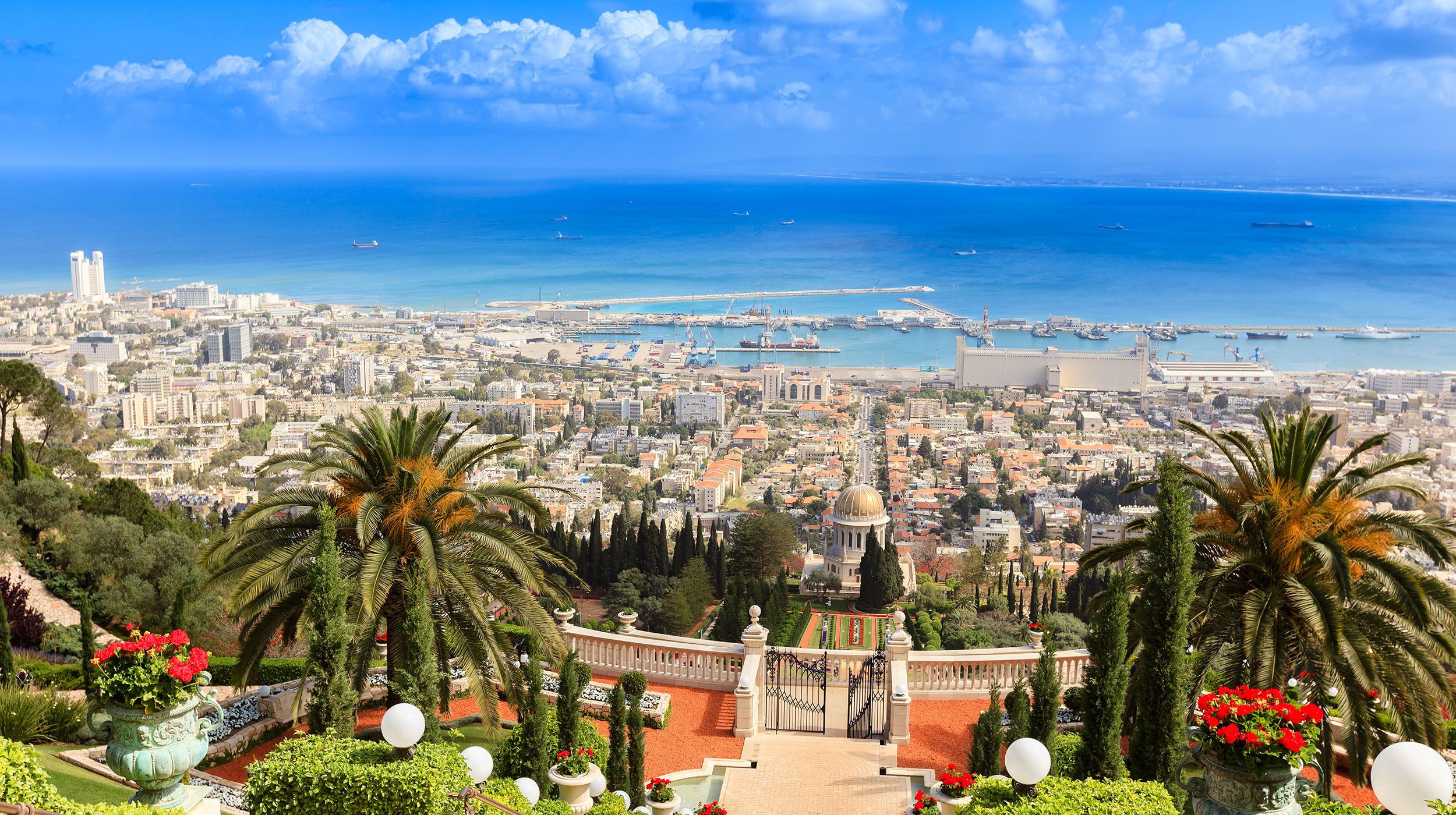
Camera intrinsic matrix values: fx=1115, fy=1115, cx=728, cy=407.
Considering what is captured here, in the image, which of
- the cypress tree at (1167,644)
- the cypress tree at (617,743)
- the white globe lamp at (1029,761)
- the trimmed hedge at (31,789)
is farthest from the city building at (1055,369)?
the trimmed hedge at (31,789)

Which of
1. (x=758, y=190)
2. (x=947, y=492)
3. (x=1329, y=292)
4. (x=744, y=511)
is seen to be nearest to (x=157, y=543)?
(x=744, y=511)

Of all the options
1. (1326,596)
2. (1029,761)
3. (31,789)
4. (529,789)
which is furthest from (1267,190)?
(31,789)

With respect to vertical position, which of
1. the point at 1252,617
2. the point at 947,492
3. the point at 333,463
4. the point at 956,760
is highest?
the point at 333,463

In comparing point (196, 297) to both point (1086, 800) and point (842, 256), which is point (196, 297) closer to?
point (842, 256)

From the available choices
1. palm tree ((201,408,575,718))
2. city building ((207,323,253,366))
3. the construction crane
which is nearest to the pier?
city building ((207,323,253,366))

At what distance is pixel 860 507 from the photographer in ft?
75.8

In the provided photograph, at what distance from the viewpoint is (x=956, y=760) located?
7859mm

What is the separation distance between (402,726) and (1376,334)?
3130 inches

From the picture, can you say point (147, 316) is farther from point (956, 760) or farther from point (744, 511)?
point (956, 760)

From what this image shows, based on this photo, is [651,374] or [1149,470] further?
[651,374]

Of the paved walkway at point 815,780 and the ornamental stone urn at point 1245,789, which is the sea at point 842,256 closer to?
the paved walkway at point 815,780

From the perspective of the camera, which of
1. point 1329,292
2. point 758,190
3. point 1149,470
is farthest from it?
point 758,190

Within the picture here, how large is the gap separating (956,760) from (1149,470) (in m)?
38.8

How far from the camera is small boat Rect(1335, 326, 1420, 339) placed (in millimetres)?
70244
